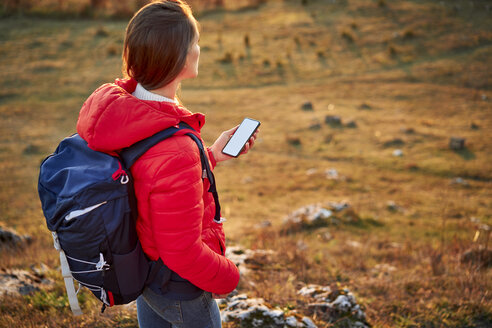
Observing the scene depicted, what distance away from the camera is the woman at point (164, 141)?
141cm

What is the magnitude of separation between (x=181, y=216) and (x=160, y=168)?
187 mm

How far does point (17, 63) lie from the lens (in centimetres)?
1272

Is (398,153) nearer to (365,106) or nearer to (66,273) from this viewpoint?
(365,106)

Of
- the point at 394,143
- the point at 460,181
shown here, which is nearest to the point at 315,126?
the point at 394,143

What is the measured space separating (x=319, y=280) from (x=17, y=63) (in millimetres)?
12729

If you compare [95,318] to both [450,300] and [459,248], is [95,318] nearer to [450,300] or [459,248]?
[450,300]

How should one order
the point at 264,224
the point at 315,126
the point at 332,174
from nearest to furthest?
the point at 264,224, the point at 332,174, the point at 315,126

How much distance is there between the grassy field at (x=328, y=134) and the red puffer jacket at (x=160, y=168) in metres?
1.71

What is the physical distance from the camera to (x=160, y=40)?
1.46 metres

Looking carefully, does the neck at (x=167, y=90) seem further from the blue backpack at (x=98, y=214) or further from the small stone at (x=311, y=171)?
the small stone at (x=311, y=171)

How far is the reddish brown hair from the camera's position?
1461 millimetres

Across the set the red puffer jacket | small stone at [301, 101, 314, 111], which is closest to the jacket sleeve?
the red puffer jacket

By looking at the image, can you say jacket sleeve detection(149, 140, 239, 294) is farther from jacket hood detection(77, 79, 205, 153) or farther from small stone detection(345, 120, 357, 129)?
small stone detection(345, 120, 357, 129)

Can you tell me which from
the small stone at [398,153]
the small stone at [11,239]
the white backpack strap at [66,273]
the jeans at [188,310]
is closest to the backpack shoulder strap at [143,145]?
the white backpack strap at [66,273]
